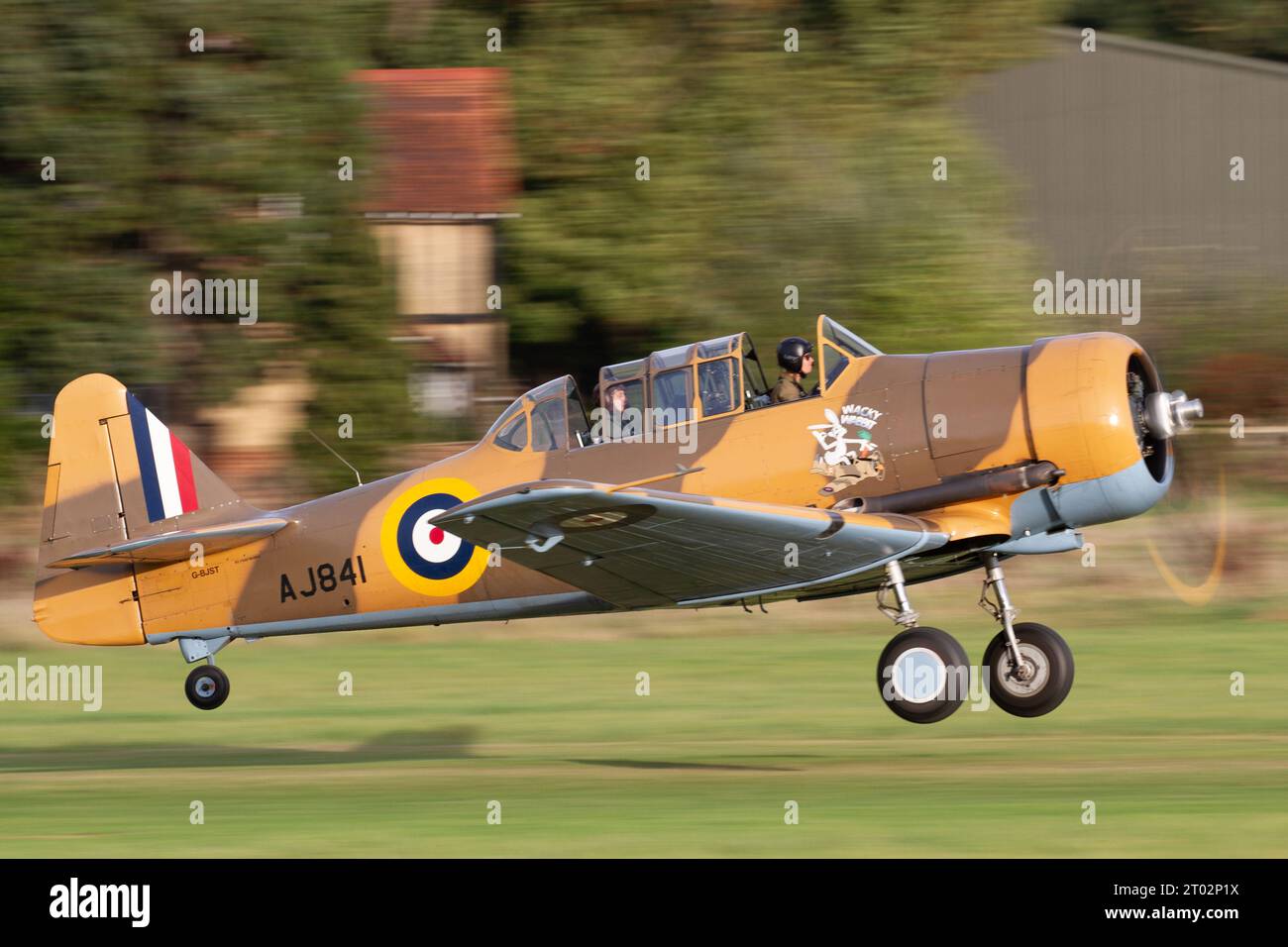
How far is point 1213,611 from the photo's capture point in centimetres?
1697

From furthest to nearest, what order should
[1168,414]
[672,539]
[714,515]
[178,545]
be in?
[178,545], [1168,414], [672,539], [714,515]

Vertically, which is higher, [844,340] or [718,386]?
[844,340]

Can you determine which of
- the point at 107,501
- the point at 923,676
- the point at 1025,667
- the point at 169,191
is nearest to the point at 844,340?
the point at 923,676

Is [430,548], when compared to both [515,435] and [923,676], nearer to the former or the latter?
[515,435]

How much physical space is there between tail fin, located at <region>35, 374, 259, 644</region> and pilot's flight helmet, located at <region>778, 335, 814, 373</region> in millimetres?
3948

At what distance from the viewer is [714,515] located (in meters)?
8.70

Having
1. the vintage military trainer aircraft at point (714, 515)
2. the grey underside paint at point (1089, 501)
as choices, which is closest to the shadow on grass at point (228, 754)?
the vintage military trainer aircraft at point (714, 515)

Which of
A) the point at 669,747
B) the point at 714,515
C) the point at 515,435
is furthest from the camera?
the point at 669,747

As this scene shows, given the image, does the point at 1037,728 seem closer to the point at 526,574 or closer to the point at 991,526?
the point at 991,526

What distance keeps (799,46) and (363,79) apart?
5860 millimetres

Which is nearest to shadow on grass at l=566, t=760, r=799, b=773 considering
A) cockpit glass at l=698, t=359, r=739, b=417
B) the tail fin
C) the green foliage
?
cockpit glass at l=698, t=359, r=739, b=417

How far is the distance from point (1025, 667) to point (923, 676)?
768mm

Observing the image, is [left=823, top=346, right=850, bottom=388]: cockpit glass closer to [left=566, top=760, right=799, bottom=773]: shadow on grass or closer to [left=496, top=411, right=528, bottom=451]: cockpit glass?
[left=496, top=411, right=528, bottom=451]: cockpit glass

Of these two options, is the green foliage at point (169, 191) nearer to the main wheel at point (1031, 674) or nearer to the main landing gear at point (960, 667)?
the main landing gear at point (960, 667)
